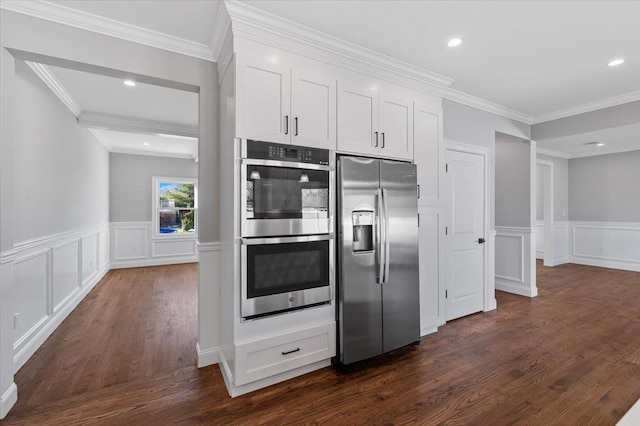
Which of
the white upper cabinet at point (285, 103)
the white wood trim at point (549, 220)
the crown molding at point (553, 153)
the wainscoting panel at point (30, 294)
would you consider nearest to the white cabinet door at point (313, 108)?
the white upper cabinet at point (285, 103)

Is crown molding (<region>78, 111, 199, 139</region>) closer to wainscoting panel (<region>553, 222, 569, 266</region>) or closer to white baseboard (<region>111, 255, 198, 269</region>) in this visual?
white baseboard (<region>111, 255, 198, 269</region>)

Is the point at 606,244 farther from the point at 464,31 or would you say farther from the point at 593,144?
the point at 464,31

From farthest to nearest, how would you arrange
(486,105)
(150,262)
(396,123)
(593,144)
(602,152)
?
(150,262), (602,152), (593,144), (486,105), (396,123)

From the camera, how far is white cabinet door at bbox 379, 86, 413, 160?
2.79 meters

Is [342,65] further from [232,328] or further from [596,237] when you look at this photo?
[596,237]

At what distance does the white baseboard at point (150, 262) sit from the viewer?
21.6 ft

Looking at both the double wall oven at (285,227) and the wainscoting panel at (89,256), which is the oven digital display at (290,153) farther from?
the wainscoting panel at (89,256)

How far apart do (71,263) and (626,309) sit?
24.6ft

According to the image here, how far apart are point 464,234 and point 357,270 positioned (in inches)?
78.6

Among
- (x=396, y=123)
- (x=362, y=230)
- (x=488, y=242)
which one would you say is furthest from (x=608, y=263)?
(x=362, y=230)

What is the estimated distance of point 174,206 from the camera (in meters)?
7.37

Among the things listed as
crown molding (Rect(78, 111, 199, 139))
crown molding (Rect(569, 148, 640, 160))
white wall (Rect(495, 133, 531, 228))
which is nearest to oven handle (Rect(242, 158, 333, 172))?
crown molding (Rect(78, 111, 199, 139))

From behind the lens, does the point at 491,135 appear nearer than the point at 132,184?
Yes

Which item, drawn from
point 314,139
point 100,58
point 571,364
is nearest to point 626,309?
point 571,364
